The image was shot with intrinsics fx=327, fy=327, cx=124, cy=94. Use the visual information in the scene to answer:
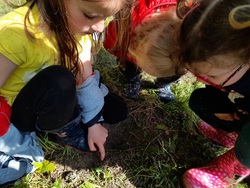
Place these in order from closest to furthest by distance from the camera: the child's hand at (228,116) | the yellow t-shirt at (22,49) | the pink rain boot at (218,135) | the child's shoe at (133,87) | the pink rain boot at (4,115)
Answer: the yellow t-shirt at (22,49) → the pink rain boot at (4,115) → the child's hand at (228,116) → the pink rain boot at (218,135) → the child's shoe at (133,87)

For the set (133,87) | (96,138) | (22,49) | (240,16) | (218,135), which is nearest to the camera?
(240,16)

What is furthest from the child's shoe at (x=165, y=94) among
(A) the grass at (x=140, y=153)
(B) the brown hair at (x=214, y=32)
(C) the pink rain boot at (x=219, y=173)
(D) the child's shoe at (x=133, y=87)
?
(B) the brown hair at (x=214, y=32)

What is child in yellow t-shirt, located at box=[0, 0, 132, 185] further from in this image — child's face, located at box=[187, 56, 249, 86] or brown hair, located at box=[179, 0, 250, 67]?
child's face, located at box=[187, 56, 249, 86]

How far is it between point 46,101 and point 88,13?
14.8 inches

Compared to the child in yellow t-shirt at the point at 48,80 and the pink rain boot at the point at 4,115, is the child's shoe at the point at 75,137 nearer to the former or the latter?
the child in yellow t-shirt at the point at 48,80

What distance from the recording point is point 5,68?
120 centimetres

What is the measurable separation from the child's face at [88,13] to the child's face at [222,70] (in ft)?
1.29

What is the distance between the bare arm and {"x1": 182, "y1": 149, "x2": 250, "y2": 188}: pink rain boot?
0.90 m

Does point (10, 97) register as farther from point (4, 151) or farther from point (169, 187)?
point (169, 187)

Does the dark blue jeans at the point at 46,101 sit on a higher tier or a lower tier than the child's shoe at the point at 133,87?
higher

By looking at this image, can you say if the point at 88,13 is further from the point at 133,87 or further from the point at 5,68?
the point at 133,87

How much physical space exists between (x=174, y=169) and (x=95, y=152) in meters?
0.40

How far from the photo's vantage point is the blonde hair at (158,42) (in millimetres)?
1350

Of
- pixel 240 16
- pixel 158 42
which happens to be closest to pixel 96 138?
pixel 158 42
